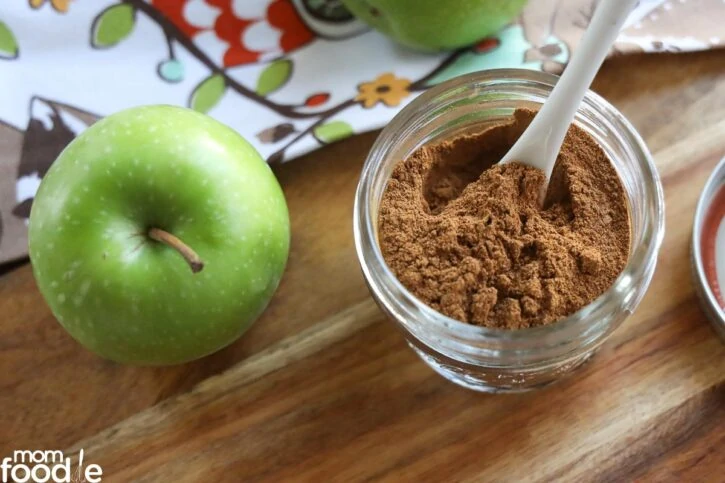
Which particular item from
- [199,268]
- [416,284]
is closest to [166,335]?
[199,268]

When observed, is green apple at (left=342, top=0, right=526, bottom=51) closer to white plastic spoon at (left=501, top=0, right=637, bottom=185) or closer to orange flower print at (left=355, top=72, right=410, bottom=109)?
orange flower print at (left=355, top=72, right=410, bottom=109)

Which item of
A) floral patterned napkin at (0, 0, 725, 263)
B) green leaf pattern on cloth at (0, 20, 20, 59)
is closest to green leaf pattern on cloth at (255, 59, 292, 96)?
floral patterned napkin at (0, 0, 725, 263)

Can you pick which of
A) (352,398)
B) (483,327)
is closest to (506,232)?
(483,327)

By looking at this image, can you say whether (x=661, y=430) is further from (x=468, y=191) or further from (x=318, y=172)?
(x=318, y=172)

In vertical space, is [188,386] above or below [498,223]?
below

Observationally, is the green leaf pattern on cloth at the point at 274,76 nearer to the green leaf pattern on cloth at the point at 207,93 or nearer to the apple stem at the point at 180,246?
the green leaf pattern on cloth at the point at 207,93

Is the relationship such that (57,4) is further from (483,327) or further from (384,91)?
(483,327)

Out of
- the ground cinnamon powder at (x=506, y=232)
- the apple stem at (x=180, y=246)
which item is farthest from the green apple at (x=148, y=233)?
the ground cinnamon powder at (x=506, y=232)
